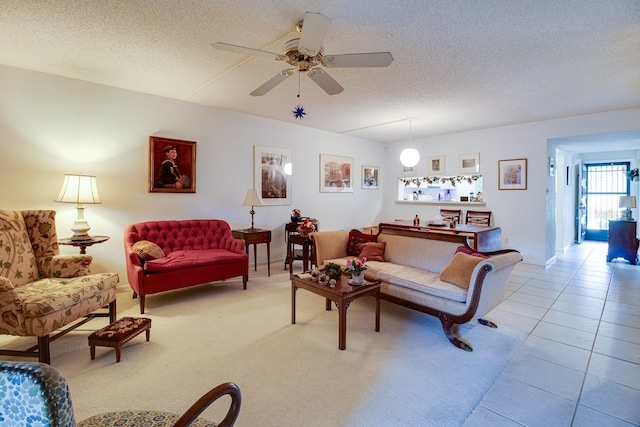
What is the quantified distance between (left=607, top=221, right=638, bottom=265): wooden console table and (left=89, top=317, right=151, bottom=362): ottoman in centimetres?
788

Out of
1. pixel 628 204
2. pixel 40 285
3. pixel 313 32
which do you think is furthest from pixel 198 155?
pixel 628 204

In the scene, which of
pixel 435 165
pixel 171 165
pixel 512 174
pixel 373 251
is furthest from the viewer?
pixel 435 165

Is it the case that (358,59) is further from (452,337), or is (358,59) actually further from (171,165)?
(171,165)

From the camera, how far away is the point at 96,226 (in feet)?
12.6

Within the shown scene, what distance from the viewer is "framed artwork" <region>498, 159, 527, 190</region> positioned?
221 inches

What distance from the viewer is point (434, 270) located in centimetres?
338

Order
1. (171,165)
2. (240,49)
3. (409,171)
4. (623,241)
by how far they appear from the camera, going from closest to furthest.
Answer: (240,49) → (171,165) → (623,241) → (409,171)

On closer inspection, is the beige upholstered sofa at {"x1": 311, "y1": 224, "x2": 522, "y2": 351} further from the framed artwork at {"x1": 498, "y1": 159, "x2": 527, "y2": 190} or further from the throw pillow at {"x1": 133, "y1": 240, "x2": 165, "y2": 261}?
the framed artwork at {"x1": 498, "y1": 159, "x2": 527, "y2": 190}

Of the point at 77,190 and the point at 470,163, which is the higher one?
the point at 470,163

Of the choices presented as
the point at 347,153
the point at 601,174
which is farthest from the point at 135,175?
the point at 601,174

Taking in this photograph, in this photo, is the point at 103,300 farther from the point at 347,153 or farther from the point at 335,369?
the point at 347,153

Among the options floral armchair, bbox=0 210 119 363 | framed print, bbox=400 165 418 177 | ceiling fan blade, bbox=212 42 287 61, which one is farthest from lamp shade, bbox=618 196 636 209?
floral armchair, bbox=0 210 119 363

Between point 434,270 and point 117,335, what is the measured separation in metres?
3.09

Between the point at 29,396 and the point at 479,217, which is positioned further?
the point at 479,217
